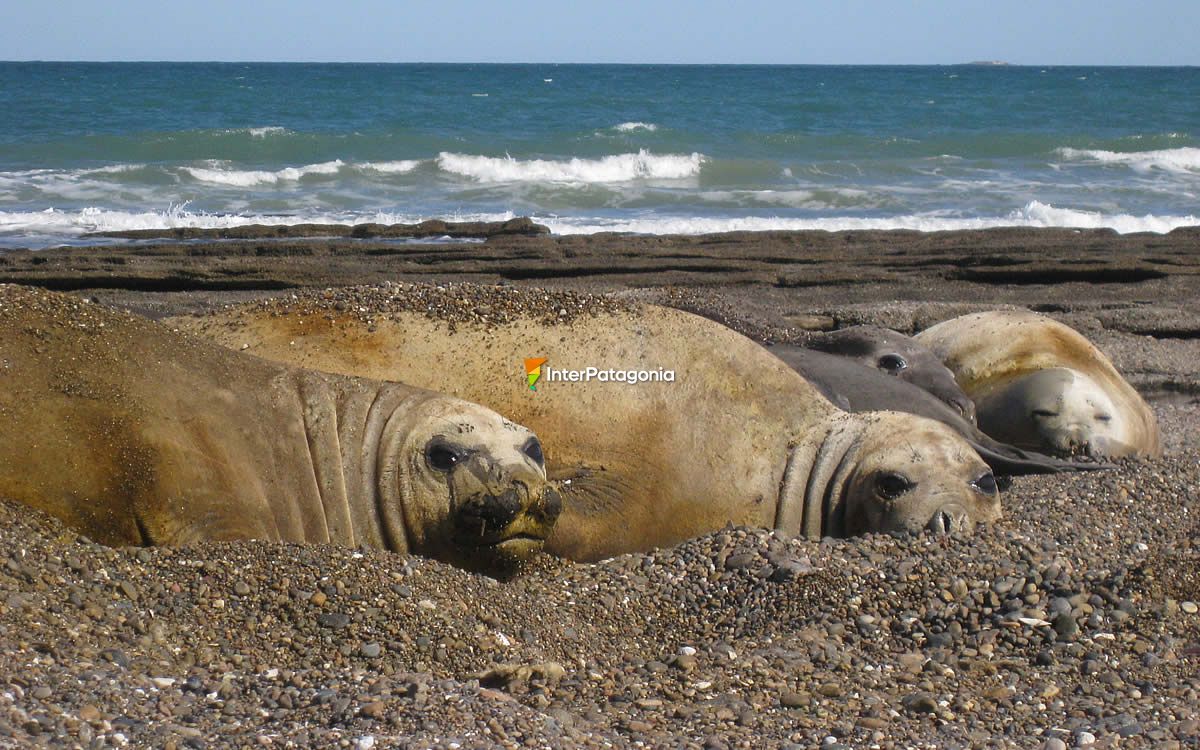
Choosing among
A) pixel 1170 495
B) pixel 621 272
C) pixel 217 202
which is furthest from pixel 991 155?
pixel 1170 495

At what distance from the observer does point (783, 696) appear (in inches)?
147

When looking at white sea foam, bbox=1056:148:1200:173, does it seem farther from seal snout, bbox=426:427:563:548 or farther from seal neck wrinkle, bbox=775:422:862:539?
seal snout, bbox=426:427:563:548

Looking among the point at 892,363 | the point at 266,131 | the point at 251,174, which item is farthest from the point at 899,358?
the point at 266,131

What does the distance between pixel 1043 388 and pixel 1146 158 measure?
2672cm

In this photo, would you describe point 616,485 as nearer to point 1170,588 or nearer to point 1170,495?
point 1170,588

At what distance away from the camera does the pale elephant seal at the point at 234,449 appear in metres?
4.07

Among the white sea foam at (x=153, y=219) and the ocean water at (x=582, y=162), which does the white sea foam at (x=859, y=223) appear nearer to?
the ocean water at (x=582, y=162)

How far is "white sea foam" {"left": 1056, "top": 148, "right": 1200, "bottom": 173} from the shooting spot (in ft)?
95.8

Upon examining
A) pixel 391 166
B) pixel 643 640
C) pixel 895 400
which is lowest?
pixel 643 640

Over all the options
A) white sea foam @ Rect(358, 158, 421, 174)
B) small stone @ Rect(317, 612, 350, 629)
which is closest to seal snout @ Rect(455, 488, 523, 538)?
small stone @ Rect(317, 612, 350, 629)

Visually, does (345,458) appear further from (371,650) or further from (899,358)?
(899,358)

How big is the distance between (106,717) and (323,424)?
1746 millimetres

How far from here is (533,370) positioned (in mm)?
5293

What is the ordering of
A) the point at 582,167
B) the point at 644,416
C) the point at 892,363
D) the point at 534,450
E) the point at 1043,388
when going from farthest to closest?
1. the point at 582,167
2. the point at 892,363
3. the point at 1043,388
4. the point at 644,416
5. the point at 534,450
